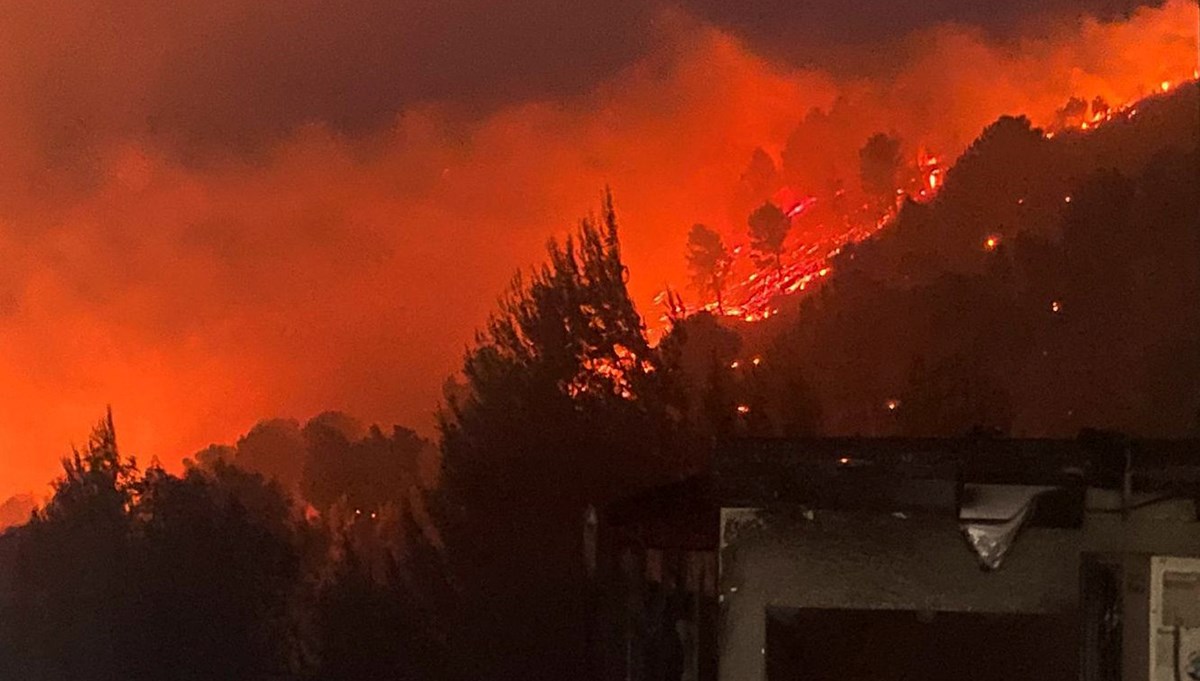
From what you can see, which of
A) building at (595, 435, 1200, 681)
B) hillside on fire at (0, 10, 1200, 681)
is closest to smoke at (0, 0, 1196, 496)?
hillside on fire at (0, 10, 1200, 681)

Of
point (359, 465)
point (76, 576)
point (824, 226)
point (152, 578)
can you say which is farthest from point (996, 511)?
point (76, 576)

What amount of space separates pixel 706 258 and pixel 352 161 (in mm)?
627

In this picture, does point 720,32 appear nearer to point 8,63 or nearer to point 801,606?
point 801,606

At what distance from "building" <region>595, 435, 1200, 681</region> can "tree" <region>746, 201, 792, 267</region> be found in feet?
1.75

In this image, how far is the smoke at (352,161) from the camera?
1.90 metres

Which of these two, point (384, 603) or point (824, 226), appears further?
point (824, 226)

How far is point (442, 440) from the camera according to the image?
1.86m

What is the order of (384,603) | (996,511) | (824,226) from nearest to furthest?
1. (996,511)
2. (384,603)
3. (824,226)

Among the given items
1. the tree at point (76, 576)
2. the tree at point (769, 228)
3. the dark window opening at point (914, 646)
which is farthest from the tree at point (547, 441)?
the tree at point (76, 576)

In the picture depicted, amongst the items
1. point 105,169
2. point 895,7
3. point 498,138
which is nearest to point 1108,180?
point 895,7

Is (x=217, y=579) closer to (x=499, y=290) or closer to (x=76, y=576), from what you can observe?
(x=76, y=576)

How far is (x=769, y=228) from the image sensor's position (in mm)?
1914

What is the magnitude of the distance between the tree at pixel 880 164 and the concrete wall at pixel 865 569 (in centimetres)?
67

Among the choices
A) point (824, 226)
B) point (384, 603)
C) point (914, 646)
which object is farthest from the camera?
point (824, 226)
